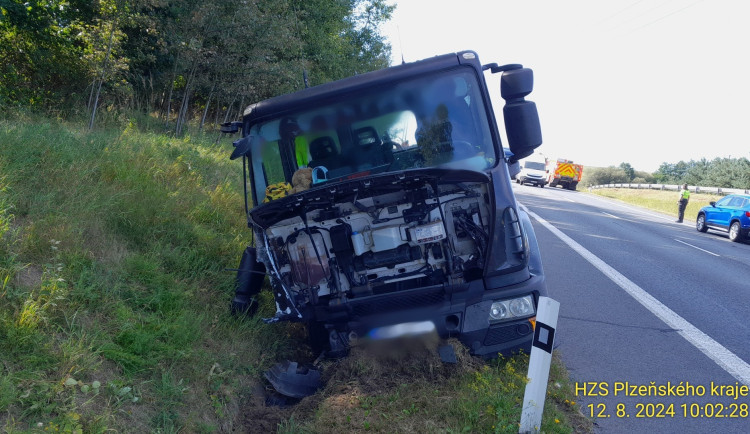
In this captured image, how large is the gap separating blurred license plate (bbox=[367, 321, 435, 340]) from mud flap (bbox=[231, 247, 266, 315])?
1495mm

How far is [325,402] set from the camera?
4.67m

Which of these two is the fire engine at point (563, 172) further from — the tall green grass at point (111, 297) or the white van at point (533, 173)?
the tall green grass at point (111, 297)

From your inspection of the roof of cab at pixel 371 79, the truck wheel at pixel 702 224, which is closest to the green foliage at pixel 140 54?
the roof of cab at pixel 371 79

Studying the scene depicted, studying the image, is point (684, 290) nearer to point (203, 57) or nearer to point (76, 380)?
point (76, 380)

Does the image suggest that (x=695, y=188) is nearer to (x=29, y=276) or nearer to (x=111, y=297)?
(x=111, y=297)

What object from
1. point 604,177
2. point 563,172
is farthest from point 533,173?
point 604,177

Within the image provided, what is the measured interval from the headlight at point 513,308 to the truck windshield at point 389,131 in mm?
1182

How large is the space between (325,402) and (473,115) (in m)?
2.79

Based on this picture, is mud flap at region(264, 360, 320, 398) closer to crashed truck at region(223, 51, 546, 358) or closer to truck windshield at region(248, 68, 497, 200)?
crashed truck at region(223, 51, 546, 358)

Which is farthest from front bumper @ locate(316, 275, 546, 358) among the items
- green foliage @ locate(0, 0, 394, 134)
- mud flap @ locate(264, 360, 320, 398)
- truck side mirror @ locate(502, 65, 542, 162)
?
green foliage @ locate(0, 0, 394, 134)

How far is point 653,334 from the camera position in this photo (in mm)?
6906

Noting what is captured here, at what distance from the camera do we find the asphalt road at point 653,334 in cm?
492

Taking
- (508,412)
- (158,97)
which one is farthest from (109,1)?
(508,412)

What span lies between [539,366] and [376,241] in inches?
63.7
